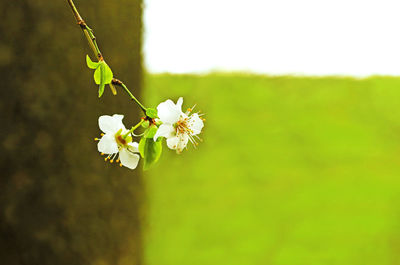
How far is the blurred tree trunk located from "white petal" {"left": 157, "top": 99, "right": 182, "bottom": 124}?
1.14 meters

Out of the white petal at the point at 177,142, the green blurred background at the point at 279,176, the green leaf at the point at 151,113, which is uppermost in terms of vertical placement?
the green blurred background at the point at 279,176

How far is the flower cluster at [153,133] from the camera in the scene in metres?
0.43

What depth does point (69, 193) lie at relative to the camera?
1589 millimetres

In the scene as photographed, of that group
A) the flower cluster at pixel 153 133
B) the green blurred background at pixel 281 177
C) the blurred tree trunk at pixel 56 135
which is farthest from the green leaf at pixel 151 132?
the green blurred background at pixel 281 177

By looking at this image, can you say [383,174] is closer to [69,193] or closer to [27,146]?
[69,193]

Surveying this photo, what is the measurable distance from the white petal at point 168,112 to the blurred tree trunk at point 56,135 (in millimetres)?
1142

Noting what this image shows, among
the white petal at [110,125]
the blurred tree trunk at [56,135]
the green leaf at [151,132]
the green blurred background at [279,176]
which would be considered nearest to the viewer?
the green leaf at [151,132]

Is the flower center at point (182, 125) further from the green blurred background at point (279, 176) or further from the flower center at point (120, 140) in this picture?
the green blurred background at point (279, 176)

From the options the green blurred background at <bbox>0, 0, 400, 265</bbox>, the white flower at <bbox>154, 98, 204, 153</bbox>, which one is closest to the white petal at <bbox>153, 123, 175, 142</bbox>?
the white flower at <bbox>154, 98, 204, 153</bbox>

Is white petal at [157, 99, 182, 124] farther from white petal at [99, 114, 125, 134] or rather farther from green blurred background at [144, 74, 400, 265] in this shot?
green blurred background at [144, 74, 400, 265]

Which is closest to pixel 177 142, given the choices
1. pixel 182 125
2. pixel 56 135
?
pixel 182 125

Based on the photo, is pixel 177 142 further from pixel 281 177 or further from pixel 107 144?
pixel 281 177

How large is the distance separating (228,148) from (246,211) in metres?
0.28

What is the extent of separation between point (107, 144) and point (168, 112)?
83mm
